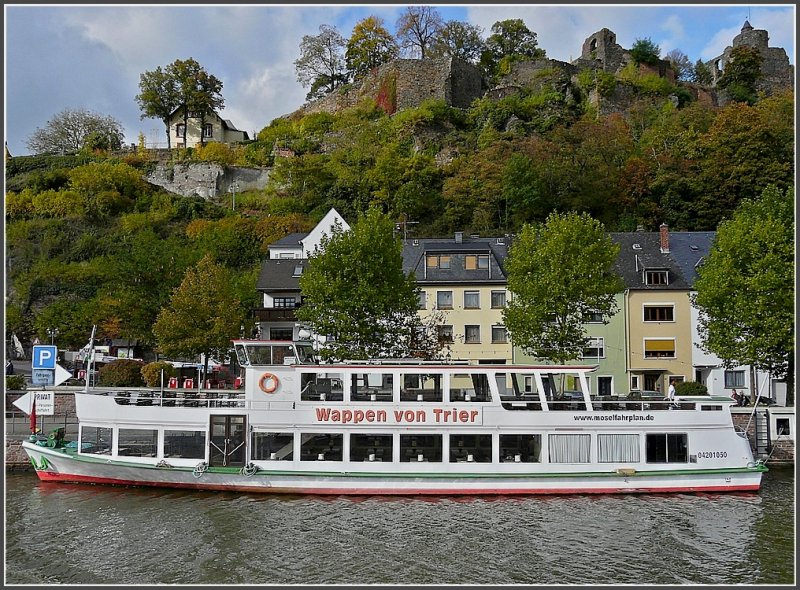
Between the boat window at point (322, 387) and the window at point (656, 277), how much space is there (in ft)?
78.8

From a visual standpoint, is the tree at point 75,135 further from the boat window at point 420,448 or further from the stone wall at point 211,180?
the boat window at point 420,448

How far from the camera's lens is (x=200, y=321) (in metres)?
41.0

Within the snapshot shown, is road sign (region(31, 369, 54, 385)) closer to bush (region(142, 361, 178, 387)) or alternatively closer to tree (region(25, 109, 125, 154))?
bush (region(142, 361, 178, 387))

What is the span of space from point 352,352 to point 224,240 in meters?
31.6

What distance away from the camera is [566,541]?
19047 mm

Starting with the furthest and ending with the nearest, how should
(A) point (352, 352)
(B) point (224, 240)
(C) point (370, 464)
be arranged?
(B) point (224, 240) → (A) point (352, 352) → (C) point (370, 464)

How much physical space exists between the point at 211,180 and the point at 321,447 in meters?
57.4

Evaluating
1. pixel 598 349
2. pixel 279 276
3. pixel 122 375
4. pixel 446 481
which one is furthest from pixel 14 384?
pixel 598 349

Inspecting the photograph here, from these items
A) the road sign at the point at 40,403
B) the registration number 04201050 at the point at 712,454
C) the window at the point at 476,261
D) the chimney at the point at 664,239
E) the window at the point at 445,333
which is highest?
the chimney at the point at 664,239

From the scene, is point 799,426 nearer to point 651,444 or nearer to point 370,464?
point 651,444

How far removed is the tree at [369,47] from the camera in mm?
89688

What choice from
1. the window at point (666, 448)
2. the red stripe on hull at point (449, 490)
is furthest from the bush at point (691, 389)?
the window at point (666, 448)

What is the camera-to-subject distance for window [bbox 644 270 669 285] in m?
42.8

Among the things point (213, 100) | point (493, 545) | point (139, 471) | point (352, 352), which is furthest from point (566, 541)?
point (213, 100)
